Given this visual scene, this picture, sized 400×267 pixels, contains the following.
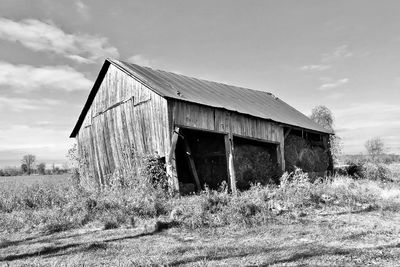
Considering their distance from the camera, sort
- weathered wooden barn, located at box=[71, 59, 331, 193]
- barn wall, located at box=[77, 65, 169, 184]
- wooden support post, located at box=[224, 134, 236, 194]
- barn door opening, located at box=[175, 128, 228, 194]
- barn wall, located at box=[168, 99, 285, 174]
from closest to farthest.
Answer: barn wall, located at box=[168, 99, 285, 174] < weathered wooden barn, located at box=[71, 59, 331, 193] < barn wall, located at box=[77, 65, 169, 184] < wooden support post, located at box=[224, 134, 236, 194] < barn door opening, located at box=[175, 128, 228, 194]

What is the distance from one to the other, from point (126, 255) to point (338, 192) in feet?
21.9

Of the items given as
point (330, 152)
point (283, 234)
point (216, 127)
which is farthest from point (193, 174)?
point (330, 152)

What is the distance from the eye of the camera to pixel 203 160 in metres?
17.2

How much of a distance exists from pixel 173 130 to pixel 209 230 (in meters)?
5.70

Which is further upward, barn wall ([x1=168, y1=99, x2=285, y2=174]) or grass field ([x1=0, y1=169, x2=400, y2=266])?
barn wall ([x1=168, y1=99, x2=285, y2=174])

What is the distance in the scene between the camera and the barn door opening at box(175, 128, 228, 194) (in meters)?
16.6

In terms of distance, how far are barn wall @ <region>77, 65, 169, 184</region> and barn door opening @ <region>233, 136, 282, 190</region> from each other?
438cm

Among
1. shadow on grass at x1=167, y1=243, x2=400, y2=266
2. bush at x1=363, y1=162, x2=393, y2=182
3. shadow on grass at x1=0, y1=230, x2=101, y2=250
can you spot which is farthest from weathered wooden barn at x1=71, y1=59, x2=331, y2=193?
shadow on grass at x1=167, y1=243, x2=400, y2=266

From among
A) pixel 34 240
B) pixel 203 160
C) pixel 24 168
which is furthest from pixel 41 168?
pixel 34 240

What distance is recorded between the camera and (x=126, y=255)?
6.13 m

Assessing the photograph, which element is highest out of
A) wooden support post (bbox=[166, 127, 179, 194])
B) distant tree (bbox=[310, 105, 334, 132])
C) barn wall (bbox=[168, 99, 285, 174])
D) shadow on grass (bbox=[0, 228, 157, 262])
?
distant tree (bbox=[310, 105, 334, 132])

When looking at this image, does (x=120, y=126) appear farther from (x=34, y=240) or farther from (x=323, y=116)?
(x=323, y=116)

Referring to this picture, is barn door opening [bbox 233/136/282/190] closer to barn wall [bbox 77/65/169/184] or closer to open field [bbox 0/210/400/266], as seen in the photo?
barn wall [bbox 77/65/169/184]

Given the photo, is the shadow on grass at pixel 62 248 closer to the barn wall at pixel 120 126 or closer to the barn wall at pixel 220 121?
the barn wall at pixel 120 126
